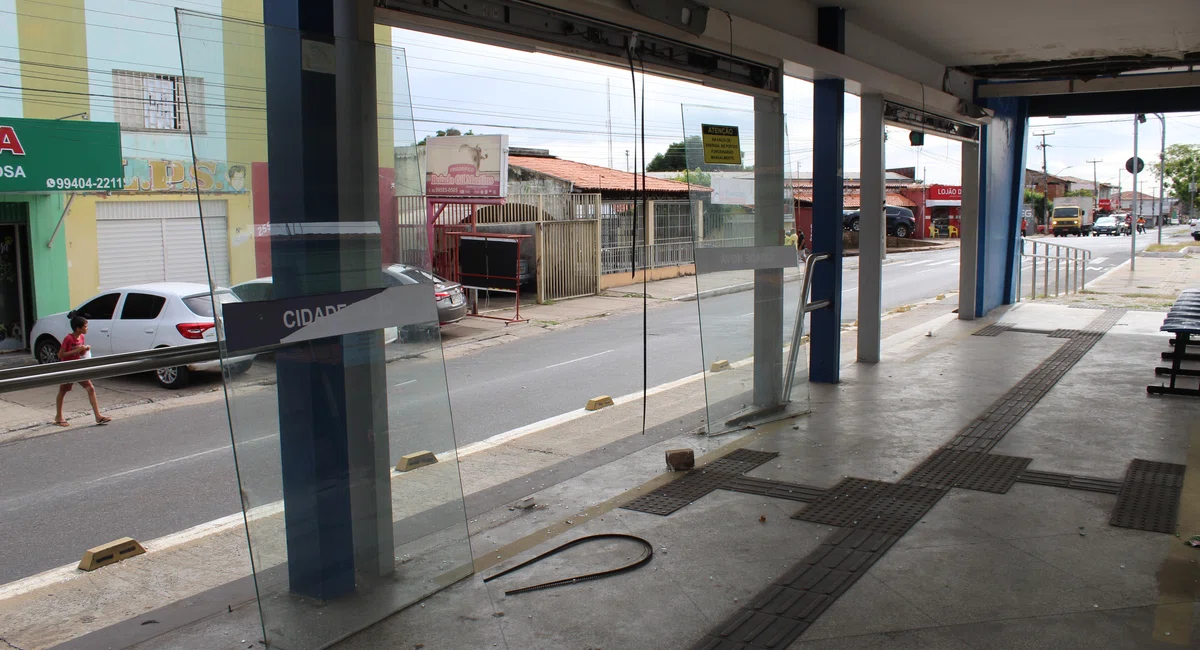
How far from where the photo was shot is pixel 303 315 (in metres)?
3.58

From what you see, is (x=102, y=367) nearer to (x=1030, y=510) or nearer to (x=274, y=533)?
(x=274, y=533)

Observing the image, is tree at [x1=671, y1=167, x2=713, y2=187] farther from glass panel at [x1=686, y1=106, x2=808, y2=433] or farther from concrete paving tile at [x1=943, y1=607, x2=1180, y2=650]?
concrete paving tile at [x1=943, y1=607, x2=1180, y2=650]

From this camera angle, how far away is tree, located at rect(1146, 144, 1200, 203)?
215 feet

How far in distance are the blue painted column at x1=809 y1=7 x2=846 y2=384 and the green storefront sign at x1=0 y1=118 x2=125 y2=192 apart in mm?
11062

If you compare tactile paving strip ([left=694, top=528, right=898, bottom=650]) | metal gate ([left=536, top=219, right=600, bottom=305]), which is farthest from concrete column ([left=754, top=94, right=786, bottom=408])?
metal gate ([left=536, top=219, right=600, bottom=305])

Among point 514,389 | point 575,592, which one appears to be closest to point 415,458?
point 575,592

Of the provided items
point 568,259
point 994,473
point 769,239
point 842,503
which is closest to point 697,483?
point 842,503

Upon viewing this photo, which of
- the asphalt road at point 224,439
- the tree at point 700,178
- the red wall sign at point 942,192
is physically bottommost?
the asphalt road at point 224,439

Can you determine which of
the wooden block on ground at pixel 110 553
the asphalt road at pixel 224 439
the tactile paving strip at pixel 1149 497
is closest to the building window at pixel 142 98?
the asphalt road at pixel 224 439

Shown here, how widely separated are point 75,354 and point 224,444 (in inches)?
79.3

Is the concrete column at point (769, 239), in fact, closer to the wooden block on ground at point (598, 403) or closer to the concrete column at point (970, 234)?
the wooden block on ground at point (598, 403)

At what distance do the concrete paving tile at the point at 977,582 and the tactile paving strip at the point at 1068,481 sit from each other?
121 centimetres

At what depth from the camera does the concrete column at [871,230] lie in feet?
31.7

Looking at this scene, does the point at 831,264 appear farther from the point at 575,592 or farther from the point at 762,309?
the point at 575,592
